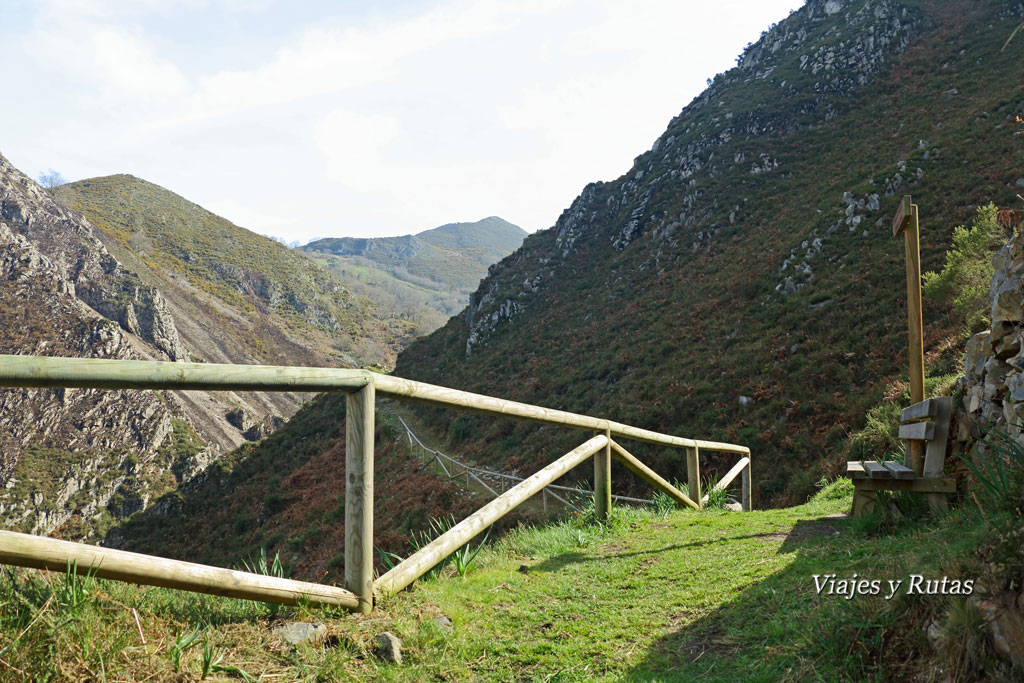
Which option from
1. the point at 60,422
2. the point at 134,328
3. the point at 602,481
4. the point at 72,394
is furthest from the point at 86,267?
the point at 602,481

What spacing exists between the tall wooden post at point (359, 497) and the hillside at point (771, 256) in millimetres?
9605

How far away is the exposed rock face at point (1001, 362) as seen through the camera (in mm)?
2972

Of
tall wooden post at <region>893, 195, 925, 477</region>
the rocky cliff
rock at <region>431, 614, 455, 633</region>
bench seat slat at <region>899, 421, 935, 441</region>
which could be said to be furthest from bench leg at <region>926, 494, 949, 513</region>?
the rocky cliff

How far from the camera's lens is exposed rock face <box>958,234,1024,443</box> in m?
2.97

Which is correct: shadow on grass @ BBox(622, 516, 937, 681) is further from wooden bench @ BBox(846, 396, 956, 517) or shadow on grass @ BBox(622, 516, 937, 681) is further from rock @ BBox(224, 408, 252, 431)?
rock @ BBox(224, 408, 252, 431)

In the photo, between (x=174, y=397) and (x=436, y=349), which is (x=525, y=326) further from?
(x=174, y=397)

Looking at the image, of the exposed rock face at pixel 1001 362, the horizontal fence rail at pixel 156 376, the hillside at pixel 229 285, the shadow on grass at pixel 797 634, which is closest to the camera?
the horizontal fence rail at pixel 156 376

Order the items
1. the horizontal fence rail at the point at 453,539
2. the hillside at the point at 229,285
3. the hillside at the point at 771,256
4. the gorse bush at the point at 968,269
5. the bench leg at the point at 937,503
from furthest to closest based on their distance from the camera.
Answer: the hillside at the point at 229,285 < the hillside at the point at 771,256 < the gorse bush at the point at 968,269 < the bench leg at the point at 937,503 < the horizontal fence rail at the point at 453,539

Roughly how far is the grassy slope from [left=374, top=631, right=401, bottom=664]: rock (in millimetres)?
49

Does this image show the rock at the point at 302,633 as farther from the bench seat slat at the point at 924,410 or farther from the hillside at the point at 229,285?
the hillside at the point at 229,285

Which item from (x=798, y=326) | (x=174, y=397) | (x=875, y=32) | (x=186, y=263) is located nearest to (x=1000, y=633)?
(x=798, y=326)

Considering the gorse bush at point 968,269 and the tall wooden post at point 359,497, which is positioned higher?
the gorse bush at point 968,269

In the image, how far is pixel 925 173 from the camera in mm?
19266

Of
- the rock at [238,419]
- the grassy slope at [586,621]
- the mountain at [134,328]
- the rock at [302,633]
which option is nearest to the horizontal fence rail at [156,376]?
the grassy slope at [586,621]
